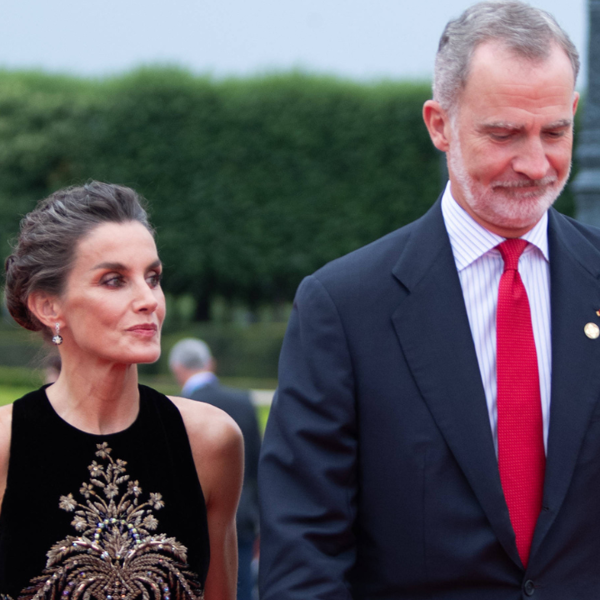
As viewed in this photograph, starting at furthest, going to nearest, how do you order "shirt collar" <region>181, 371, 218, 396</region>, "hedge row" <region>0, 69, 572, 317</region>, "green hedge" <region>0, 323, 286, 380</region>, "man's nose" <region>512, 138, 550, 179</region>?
"hedge row" <region>0, 69, 572, 317</region>, "green hedge" <region>0, 323, 286, 380</region>, "shirt collar" <region>181, 371, 218, 396</region>, "man's nose" <region>512, 138, 550, 179</region>

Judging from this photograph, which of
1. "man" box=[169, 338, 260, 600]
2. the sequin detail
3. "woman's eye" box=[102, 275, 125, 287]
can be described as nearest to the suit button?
the sequin detail

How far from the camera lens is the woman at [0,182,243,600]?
2.72 m

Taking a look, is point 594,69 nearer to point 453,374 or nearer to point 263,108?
point 453,374

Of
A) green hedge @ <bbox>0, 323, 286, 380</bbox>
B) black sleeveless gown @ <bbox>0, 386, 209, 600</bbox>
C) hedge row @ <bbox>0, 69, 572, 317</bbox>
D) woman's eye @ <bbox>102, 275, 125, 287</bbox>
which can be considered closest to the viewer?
black sleeveless gown @ <bbox>0, 386, 209, 600</bbox>

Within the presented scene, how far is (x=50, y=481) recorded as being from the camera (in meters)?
2.76

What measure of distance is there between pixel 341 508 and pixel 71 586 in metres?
0.79

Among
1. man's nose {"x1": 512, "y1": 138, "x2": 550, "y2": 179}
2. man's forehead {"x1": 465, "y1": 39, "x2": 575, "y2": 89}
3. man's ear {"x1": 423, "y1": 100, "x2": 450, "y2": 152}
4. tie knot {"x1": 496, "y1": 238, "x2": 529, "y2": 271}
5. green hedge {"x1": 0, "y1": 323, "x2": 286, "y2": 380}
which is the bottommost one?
green hedge {"x1": 0, "y1": 323, "x2": 286, "y2": 380}

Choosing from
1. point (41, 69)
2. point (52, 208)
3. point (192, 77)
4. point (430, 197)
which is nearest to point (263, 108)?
point (192, 77)

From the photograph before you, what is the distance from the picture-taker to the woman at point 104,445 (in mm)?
2717

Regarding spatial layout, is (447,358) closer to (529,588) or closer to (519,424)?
(519,424)

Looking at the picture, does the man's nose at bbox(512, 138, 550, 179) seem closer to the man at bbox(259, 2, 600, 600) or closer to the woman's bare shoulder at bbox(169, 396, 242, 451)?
the man at bbox(259, 2, 600, 600)

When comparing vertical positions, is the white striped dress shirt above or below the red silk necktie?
above

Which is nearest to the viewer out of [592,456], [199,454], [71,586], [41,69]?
[592,456]

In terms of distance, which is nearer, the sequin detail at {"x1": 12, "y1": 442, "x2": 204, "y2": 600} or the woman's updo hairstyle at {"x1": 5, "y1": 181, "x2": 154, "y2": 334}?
the sequin detail at {"x1": 12, "y1": 442, "x2": 204, "y2": 600}
